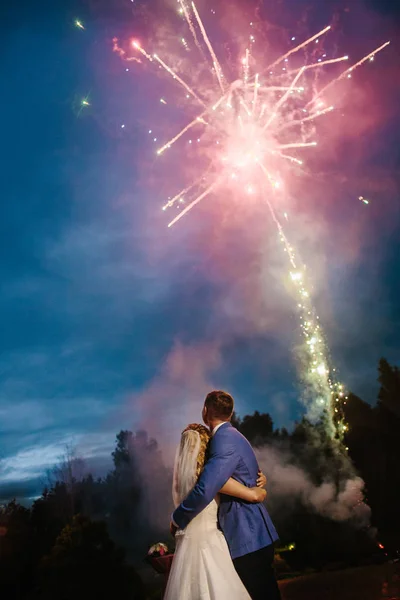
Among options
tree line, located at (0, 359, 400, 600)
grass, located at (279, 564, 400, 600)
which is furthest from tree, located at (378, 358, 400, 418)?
grass, located at (279, 564, 400, 600)

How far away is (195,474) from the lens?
10.3ft

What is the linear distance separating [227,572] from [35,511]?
906 inches

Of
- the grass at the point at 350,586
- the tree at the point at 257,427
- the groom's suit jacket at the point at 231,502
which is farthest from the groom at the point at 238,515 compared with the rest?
the tree at the point at 257,427

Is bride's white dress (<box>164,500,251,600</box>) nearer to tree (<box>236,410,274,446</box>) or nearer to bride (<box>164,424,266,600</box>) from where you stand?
bride (<box>164,424,266,600</box>)

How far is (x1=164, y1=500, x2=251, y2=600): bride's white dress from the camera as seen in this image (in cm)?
290

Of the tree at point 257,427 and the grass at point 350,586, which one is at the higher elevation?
the tree at point 257,427

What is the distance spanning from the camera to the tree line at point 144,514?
14.5 m

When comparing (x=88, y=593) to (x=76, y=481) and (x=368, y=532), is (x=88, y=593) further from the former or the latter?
(x=76, y=481)

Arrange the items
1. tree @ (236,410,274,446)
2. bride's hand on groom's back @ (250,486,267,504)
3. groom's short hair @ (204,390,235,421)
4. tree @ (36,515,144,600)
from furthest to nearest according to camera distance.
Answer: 1. tree @ (236,410,274,446)
2. tree @ (36,515,144,600)
3. groom's short hair @ (204,390,235,421)
4. bride's hand on groom's back @ (250,486,267,504)

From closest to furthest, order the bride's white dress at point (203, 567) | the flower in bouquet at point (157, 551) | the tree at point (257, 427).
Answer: the bride's white dress at point (203, 567)
the flower in bouquet at point (157, 551)
the tree at point (257, 427)

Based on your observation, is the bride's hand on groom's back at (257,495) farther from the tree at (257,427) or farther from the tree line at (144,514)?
the tree at (257,427)

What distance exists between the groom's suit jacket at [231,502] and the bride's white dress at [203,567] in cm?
9

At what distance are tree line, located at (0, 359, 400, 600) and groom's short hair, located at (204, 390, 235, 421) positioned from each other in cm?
1347

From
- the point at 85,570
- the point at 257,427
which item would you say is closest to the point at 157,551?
the point at 85,570
